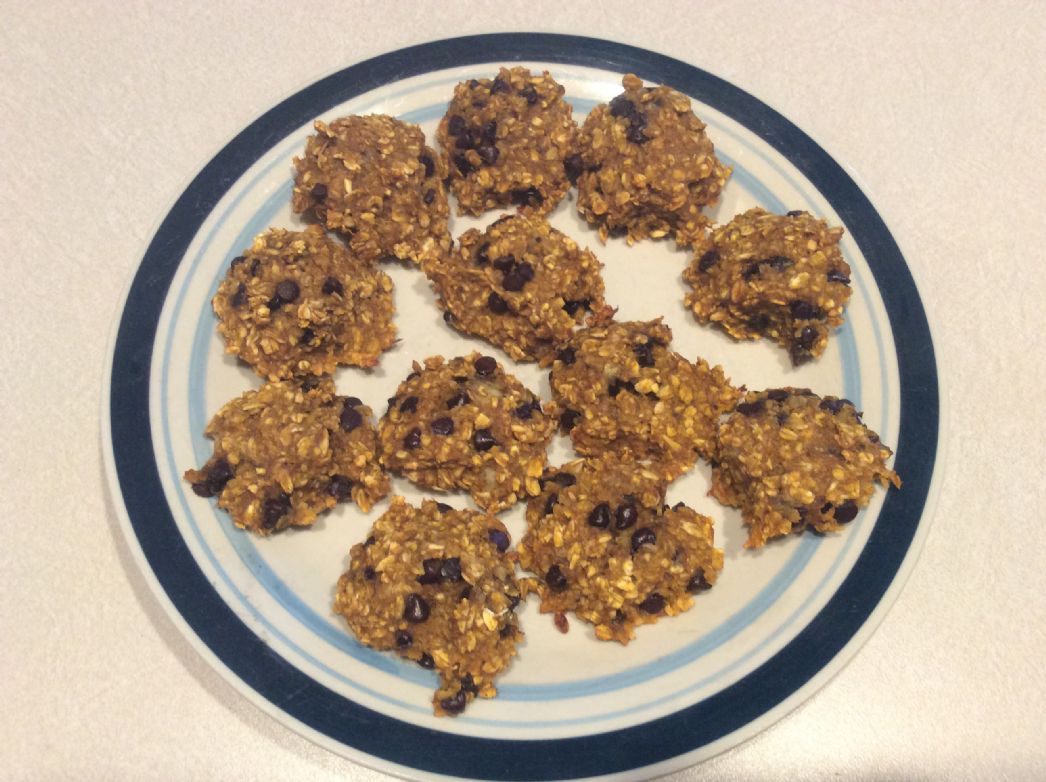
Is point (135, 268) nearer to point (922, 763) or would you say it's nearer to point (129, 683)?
point (129, 683)

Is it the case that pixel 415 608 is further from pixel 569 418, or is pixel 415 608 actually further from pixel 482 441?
pixel 569 418

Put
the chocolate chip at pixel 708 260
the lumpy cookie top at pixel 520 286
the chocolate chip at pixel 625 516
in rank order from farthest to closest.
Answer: the chocolate chip at pixel 708 260
the lumpy cookie top at pixel 520 286
the chocolate chip at pixel 625 516

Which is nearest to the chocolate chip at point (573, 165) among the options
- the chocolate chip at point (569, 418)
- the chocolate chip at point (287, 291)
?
the chocolate chip at point (569, 418)

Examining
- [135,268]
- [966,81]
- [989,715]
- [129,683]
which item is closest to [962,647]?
[989,715]

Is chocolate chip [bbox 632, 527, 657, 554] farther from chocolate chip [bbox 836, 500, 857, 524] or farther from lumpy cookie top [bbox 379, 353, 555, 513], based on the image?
chocolate chip [bbox 836, 500, 857, 524]

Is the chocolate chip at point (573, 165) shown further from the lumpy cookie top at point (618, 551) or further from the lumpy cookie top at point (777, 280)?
the lumpy cookie top at point (618, 551)

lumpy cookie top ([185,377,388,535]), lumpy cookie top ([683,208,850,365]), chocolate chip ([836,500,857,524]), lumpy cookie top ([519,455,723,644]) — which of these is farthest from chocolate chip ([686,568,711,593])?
lumpy cookie top ([185,377,388,535])
